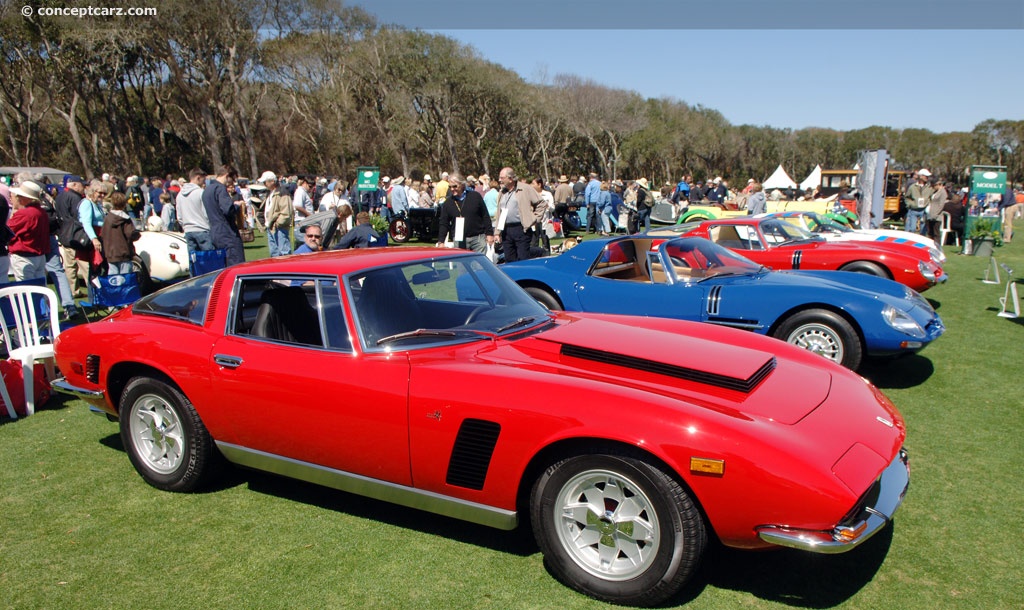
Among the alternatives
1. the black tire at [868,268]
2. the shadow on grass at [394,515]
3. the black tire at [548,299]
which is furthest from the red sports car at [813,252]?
the shadow on grass at [394,515]

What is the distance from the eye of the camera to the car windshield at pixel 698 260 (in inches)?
255

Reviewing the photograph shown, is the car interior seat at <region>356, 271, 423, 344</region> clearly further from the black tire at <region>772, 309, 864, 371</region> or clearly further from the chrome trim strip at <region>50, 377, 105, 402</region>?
the black tire at <region>772, 309, 864, 371</region>

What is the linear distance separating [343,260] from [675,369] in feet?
6.40

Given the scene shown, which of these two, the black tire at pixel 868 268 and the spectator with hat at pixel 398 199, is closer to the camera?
the black tire at pixel 868 268

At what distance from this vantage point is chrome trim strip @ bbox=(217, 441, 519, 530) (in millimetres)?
2967

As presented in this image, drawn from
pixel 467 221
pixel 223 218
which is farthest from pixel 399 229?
pixel 223 218

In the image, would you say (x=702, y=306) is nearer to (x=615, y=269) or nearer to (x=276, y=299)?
(x=615, y=269)

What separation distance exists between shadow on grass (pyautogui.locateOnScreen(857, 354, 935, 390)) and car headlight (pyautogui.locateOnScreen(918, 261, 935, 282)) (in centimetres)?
206

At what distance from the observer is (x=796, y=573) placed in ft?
9.84

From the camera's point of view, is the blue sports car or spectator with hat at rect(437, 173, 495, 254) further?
spectator with hat at rect(437, 173, 495, 254)

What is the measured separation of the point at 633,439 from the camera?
258 centimetres

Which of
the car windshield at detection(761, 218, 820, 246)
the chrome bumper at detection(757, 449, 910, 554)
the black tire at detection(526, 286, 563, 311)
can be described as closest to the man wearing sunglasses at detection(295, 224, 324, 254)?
the black tire at detection(526, 286, 563, 311)

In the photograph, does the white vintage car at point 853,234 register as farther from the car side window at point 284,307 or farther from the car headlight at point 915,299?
the car side window at point 284,307

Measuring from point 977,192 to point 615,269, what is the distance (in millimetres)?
14414
